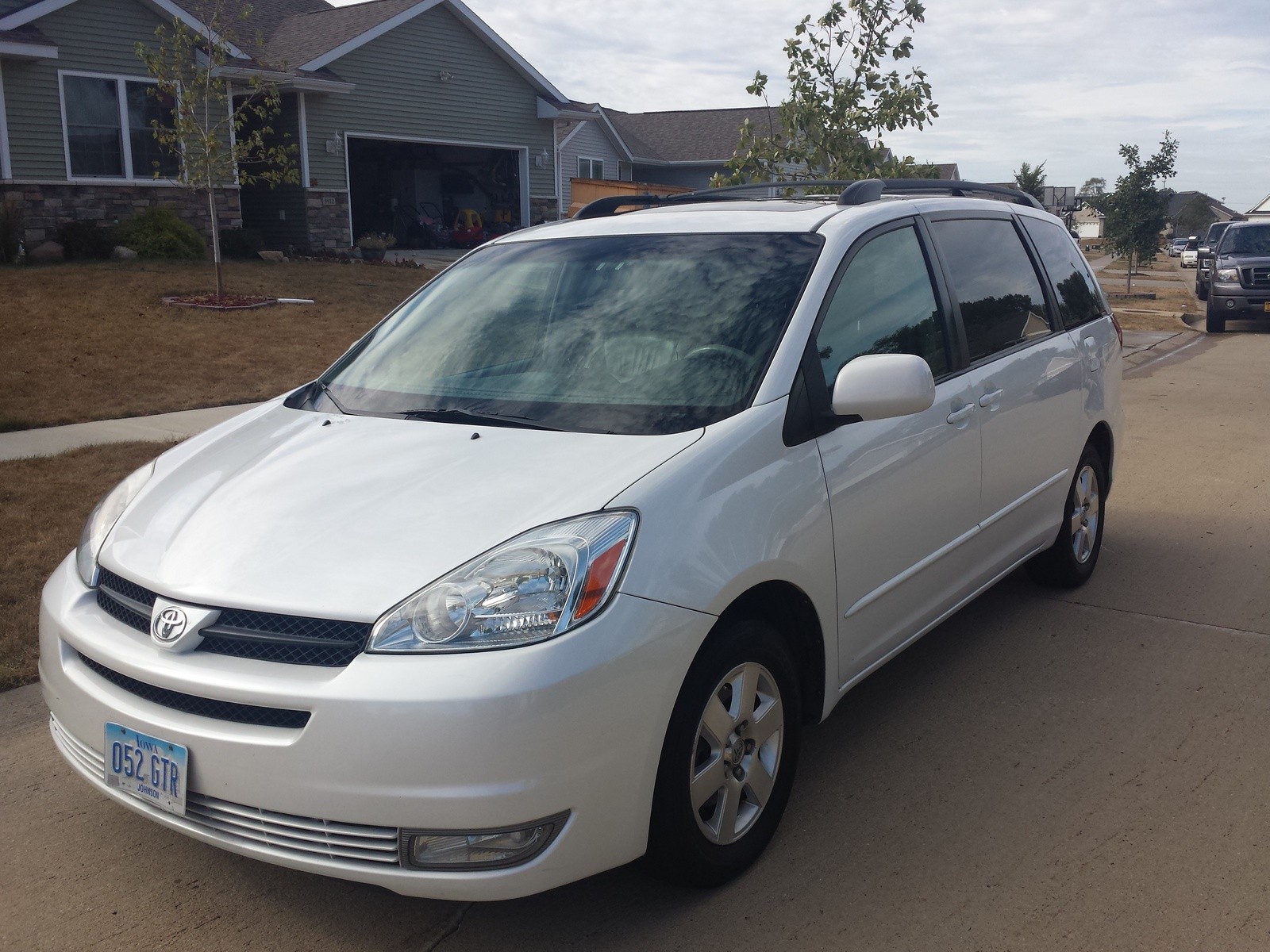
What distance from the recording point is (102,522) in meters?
3.43

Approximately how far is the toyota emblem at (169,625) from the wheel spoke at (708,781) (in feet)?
4.26

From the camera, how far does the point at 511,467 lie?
10.2 feet

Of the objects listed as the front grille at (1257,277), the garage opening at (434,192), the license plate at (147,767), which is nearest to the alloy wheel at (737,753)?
the license plate at (147,767)

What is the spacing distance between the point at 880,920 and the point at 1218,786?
1408 millimetres

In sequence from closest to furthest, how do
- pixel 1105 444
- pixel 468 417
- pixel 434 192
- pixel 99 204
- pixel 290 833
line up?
pixel 290 833 < pixel 468 417 < pixel 1105 444 < pixel 99 204 < pixel 434 192

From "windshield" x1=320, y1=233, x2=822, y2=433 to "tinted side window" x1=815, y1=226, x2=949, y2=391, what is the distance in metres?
0.18

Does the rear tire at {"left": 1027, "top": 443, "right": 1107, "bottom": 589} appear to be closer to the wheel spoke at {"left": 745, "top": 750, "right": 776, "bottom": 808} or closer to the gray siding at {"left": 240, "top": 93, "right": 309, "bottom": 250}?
the wheel spoke at {"left": 745, "top": 750, "right": 776, "bottom": 808}

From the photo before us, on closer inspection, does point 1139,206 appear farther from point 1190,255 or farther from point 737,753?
point 1190,255

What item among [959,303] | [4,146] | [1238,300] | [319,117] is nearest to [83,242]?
[4,146]

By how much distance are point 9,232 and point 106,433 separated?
11.4m

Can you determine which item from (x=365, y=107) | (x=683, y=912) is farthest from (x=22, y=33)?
(x=683, y=912)

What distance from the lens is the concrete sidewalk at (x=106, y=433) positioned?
8.30m

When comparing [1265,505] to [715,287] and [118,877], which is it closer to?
[715,287]

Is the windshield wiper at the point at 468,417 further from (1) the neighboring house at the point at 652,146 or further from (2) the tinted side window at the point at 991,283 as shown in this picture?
(1) the neighboring house at the point at 652,146
